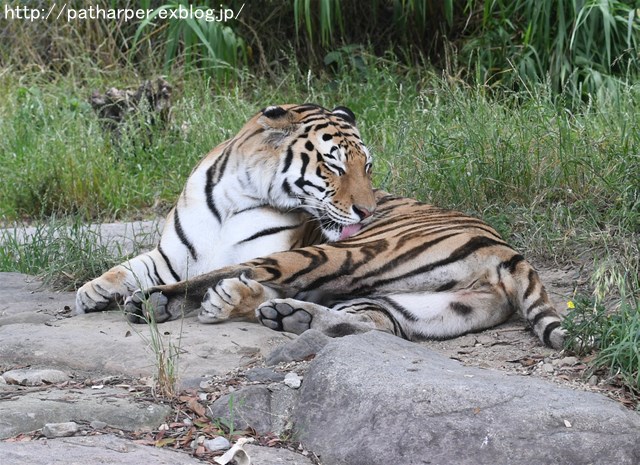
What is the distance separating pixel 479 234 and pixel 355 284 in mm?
586

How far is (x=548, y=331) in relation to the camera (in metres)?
3.85

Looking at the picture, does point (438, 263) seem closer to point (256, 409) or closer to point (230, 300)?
point (230, 300)

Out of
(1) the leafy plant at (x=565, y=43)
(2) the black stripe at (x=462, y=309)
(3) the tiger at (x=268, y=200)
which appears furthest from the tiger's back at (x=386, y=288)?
(1) the leafy plant at (x=565, y=43)

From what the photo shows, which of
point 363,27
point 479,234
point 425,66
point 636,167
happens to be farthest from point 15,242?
point 363,27

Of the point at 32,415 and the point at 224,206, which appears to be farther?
the point at 224,206

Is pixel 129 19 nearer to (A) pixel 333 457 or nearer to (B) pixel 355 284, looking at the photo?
(B) pixel 355 284

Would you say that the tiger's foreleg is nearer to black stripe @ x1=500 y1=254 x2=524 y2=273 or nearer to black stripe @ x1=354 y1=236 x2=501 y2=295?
black stripe @ x1=354 y1=236 x2=501 y2=295

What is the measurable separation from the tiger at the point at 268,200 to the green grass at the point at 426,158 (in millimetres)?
712

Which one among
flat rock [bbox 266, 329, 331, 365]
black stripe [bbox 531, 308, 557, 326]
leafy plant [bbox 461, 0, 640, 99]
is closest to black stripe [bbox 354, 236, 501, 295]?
black stripe [bbox 531, 308, 557, 326]

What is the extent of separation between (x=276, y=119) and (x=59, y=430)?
2.12 metres

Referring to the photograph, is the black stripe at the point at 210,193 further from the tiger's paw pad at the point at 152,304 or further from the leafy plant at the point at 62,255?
the leafy plant at the point at 62,255

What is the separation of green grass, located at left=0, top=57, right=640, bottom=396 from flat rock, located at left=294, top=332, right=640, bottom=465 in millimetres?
458

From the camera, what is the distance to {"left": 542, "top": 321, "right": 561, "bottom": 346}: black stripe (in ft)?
12.6

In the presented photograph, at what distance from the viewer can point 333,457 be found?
2.90 m
